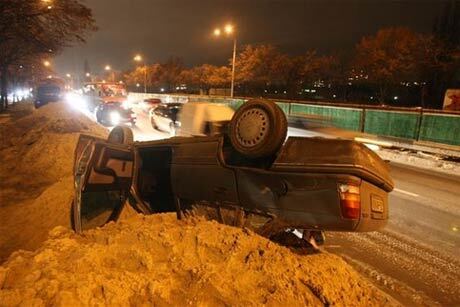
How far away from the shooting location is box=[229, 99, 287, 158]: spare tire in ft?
13.9

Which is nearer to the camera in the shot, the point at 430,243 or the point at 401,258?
the point at 401,258

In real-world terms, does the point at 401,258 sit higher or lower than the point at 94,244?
lower

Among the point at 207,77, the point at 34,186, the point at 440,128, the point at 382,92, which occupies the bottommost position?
the point at 34,186

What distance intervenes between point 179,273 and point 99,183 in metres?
2.43

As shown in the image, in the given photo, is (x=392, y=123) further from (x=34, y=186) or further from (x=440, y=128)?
(x=34, y=186)

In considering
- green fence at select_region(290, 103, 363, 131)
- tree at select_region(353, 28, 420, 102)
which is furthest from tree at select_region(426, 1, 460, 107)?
green fence at select_region(290, 103, 363, 131)

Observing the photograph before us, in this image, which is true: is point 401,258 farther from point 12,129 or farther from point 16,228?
point 12,129

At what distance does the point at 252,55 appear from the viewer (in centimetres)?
6981

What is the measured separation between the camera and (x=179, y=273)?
355cm

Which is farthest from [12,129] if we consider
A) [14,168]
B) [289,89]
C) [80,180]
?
[289,89]

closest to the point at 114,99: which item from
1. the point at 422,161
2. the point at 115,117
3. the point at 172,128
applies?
the point at 115,117

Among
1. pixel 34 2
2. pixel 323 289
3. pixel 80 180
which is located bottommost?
pixel 323 289

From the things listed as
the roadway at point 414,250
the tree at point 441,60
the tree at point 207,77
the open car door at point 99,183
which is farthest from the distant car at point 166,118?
the tree at point 207,77

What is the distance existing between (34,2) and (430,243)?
16233 mm
